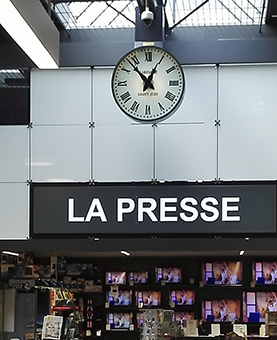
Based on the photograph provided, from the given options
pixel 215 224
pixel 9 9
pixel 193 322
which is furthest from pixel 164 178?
pixel 9 9

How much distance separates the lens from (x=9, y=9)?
128 inches

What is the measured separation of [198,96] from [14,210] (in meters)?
2.64

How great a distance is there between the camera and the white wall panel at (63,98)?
8992 millimetres

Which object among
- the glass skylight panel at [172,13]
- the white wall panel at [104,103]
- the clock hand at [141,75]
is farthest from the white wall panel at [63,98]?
the clock hand at [141,75]

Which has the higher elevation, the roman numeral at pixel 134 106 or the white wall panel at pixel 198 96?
the white wall panel at pixel 198 96

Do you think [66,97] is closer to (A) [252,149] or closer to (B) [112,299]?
(A) [252,149]

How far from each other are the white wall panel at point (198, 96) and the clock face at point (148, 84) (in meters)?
0.99

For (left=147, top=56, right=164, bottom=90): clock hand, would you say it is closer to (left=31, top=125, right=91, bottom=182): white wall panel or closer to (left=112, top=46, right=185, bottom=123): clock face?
(left=112, top=46, right=185, bottom=123): clock face

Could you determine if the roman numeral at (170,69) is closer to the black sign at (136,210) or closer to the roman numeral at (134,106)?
the roman numeral at (134,106)

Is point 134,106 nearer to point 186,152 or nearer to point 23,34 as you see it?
point 186,152

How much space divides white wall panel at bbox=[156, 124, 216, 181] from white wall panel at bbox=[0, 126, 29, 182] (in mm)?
1648

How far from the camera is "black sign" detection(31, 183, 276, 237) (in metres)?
8.42

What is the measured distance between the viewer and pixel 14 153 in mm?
9016

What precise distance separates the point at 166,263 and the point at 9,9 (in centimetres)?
1111
